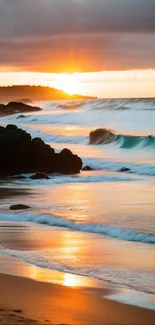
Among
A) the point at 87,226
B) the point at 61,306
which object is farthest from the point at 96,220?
the point at 61,306

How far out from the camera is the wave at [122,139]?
132 ft

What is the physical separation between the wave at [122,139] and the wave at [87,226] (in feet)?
82.1

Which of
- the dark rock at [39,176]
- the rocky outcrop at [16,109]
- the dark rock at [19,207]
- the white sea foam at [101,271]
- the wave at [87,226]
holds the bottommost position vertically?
the white sea foam at [101,271]

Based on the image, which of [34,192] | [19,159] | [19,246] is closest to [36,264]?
[19,246]

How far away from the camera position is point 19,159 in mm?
26172

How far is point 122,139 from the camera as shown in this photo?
4278 centimetres

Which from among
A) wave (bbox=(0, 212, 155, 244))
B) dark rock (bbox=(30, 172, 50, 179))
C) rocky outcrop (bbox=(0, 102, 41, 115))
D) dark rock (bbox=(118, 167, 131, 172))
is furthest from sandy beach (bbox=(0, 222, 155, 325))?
rocky outcrop (bbox=(0, 102, 41, 115))

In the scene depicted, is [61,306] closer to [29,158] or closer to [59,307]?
[59,307]

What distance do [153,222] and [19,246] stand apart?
3.12 meters

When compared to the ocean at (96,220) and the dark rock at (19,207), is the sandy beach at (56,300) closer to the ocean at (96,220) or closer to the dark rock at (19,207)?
the ocean at (96,220)

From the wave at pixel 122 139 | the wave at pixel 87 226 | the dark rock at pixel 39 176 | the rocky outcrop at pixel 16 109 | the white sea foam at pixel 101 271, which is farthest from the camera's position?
the rocky outcrop at pixel 16 109

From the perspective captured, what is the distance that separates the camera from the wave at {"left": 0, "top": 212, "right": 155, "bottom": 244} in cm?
1177

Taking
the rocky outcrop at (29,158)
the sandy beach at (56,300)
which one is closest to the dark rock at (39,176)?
the rocky outcrop at (29,158)

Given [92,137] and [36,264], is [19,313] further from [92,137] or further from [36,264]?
[92,137]
